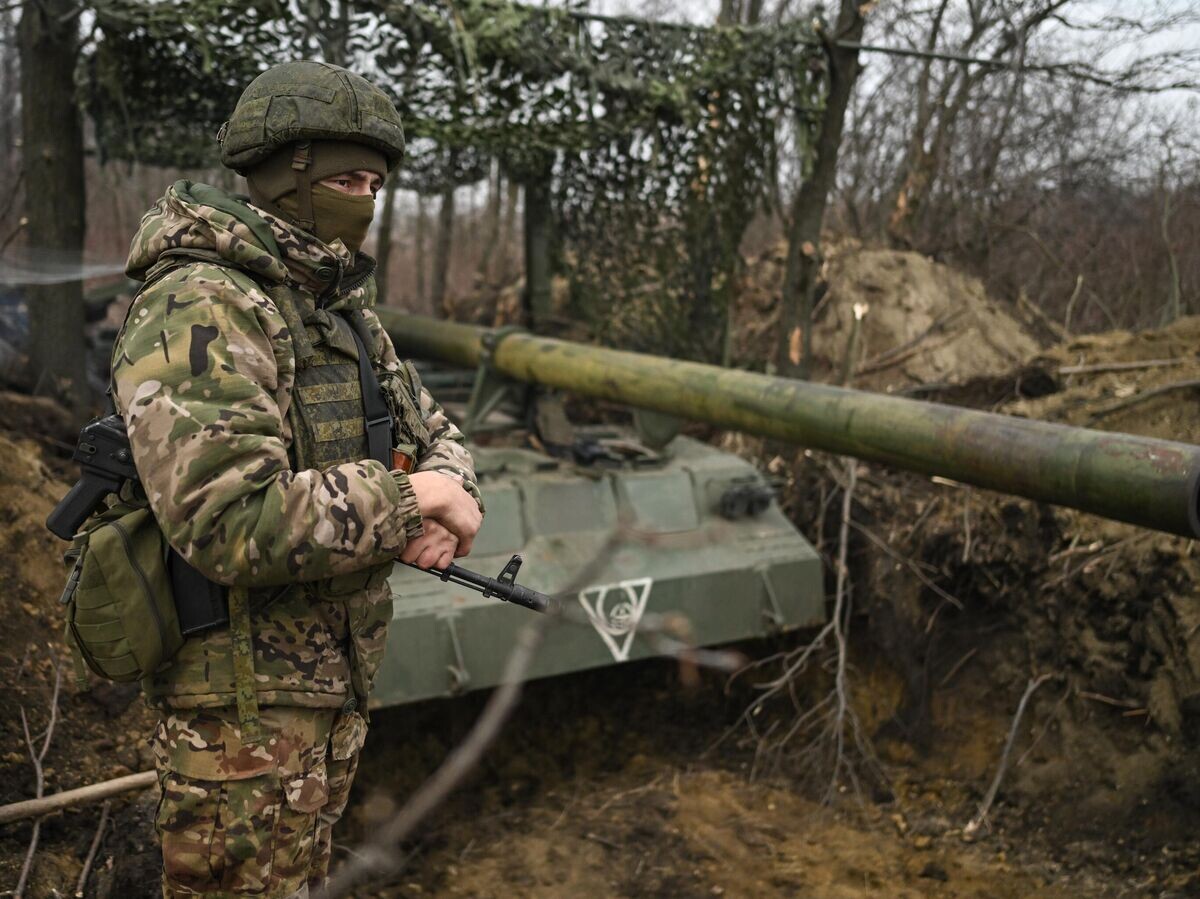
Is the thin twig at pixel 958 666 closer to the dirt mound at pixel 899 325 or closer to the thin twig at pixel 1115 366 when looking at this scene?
the thin twig at pixel 1115 366

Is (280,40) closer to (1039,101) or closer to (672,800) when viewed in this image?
(672,800)

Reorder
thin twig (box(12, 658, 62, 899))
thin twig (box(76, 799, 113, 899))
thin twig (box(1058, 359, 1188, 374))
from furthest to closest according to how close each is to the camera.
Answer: thin twig (box(1058, 359, 1188, 374))
thin twig (box(76, 799, 113, 899))
thin twig (box(12, 658, 62, 899))

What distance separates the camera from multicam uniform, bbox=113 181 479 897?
1.66 m

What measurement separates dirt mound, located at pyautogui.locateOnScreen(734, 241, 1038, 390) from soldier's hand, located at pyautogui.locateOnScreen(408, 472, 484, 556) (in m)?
5.95

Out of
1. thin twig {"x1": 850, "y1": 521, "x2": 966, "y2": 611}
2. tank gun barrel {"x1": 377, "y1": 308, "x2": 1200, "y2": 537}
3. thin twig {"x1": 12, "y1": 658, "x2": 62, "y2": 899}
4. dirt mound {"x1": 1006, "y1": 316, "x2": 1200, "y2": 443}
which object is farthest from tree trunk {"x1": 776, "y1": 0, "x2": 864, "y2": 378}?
thin twig {"x1": 12, "y1": 658, "x2": 62, "y2": 899}

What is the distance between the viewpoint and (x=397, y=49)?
5535mm

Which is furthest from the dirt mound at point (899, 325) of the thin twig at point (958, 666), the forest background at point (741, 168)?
the thin twig at point (958, 666)

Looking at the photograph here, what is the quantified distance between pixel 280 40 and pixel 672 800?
400 cm

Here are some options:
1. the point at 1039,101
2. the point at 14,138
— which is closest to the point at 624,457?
the point at 1039,101

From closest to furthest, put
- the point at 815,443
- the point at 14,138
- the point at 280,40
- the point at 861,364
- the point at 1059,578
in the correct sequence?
the point at 815,443 < the point at 1059,578 < the point at 280,40 < the point at 861,364 < the point at 14,138

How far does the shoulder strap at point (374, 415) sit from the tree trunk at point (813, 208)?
4916 mm

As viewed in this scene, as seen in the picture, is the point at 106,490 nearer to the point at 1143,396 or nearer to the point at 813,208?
the point at 1143,396

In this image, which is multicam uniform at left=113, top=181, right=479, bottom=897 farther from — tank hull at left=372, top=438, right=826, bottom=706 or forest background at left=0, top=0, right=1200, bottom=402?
forest background at left=0, top=0, right=1200, bottom=402

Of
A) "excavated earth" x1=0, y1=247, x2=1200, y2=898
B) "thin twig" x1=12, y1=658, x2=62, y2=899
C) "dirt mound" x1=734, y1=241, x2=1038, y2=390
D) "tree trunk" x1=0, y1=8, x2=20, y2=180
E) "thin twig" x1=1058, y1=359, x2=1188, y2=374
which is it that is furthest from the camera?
"tree trunk" x1=0, y1=8, x2=20, y2=180
